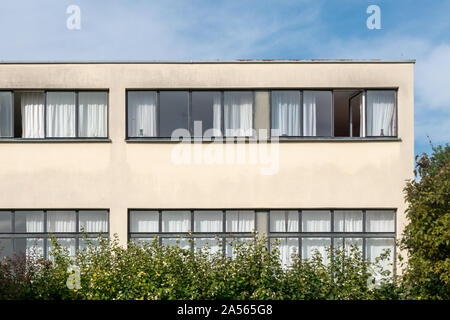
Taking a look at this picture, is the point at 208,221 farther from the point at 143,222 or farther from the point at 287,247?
the point at 287,247

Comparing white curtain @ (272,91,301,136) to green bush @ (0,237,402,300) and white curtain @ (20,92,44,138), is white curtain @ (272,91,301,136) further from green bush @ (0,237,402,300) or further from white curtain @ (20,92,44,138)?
white curtain @ (20,92,44,138)

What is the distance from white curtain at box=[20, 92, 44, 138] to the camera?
1530 centimetres

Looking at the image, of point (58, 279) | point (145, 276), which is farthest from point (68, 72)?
point (145, 276)

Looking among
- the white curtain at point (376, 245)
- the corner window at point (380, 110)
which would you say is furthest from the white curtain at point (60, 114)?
the white curtain at point (376, 245)

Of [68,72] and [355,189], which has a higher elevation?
[68,72]

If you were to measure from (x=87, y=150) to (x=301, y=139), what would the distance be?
22.4 feet

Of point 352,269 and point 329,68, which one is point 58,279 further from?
point 329,68

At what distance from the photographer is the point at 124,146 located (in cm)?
1488

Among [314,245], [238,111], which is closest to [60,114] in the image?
[238,111]

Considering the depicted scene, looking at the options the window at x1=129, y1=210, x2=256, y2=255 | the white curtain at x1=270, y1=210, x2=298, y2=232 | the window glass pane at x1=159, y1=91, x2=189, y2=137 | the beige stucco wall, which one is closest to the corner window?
the beige stucco wall

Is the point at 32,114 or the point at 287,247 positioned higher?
the point at 32,114

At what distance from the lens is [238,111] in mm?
15258

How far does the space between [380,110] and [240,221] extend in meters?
5.83

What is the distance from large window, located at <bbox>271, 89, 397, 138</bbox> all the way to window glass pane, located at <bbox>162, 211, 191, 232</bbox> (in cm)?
402
